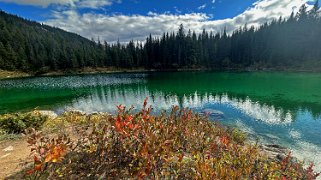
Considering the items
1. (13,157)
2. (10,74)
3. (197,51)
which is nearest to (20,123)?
(13,157)

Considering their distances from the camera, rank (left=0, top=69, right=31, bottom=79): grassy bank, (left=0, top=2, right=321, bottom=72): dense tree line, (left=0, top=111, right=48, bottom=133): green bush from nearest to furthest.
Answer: (left=0, top=111, right=48, bottom=133): green bush < (left=0, top=69, right=31, bottom=79): grassy bank < (left=0, top=2, right=321, bottom=72): dense tree line

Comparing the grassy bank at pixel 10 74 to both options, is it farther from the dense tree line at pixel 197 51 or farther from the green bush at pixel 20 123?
the green bush at pixel 20 123

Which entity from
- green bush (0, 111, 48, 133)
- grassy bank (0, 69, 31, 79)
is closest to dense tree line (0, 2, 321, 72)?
grassy bank (0, 69, 31, 79)

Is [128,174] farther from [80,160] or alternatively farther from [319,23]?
[319,23]

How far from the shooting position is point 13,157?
686 cm

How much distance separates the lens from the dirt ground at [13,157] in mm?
5554

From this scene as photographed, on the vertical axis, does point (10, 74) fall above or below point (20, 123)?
above

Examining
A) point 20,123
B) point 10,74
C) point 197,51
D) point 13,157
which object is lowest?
point 13,157

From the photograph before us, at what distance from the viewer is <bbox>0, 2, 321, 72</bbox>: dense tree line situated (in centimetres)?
9475

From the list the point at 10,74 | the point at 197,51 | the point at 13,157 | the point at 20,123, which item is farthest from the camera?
the point at 197,51

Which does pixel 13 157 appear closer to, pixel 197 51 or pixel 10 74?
pixel 10 74

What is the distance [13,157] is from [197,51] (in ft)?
356

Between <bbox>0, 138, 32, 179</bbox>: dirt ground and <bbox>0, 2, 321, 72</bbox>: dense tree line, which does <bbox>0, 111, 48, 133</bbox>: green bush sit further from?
<bbox>0, 2, 321, 72</bbox>: dense tree line

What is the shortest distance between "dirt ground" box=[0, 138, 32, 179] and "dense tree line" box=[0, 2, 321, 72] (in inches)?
3891
